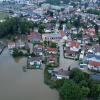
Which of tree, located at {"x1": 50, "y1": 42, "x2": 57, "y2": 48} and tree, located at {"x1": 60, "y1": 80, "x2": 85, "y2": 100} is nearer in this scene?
tree, located at {"x1": 60, "y1": 80, "x2": 85, "y2": 100}

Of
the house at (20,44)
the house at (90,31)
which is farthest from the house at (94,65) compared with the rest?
the house at (90,31)

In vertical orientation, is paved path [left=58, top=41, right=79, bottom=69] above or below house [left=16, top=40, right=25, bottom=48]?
below

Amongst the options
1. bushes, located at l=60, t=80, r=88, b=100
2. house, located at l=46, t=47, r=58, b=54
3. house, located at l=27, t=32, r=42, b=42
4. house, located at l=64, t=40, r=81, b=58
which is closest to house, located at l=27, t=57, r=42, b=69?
house, located at l=46, t=47, r=58, b=54

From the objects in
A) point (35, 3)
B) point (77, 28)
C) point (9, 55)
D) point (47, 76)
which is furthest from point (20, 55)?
point (35, 3)

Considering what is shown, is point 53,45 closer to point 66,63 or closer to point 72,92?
point 66,63

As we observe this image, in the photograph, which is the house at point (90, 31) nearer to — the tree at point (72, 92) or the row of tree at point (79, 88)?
the row of tree at point (79, 88)

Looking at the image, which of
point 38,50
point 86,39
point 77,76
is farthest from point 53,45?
point 77,76

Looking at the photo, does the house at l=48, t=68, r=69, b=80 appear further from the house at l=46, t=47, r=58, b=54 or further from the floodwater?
the house at l=46, t=47, r=58, b=54
